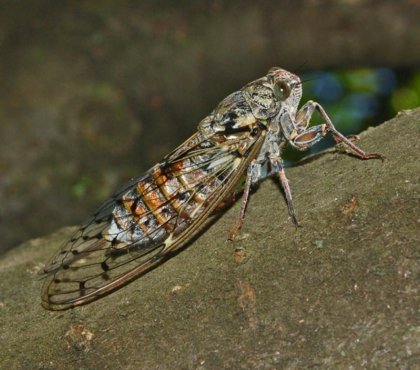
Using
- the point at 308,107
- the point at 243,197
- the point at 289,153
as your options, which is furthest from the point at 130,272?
the point at 289,153

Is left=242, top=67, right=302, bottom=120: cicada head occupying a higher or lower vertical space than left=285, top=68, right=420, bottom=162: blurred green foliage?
higher

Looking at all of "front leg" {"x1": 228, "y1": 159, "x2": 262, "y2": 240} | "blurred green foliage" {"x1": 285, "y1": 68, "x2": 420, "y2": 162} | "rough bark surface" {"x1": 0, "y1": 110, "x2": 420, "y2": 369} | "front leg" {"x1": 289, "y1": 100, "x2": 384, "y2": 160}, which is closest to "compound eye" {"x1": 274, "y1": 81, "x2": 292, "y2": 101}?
"front leg" {"x1": 289, "y1": 100, "x2": 384, "y2": 160}

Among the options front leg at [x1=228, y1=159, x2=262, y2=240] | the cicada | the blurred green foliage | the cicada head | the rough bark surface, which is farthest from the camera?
the blurred green foliage

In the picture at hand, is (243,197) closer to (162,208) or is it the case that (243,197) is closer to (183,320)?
(162,208)

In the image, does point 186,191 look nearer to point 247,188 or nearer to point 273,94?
point 247,188

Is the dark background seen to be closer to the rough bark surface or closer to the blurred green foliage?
the blurred green foliage

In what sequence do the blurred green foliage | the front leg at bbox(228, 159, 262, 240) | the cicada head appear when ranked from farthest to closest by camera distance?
the blurred green foliage
the cicada head
the front leg at bbox(228, 159, 262, 240)

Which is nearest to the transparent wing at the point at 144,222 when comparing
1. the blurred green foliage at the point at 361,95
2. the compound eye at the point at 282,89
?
the compound eye at the point at 282,89
